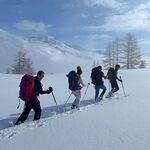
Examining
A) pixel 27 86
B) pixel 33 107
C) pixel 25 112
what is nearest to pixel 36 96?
pixel 33 107

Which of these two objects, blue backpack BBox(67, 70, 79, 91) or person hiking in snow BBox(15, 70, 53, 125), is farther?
blue backpack BBox(67, 70, 79, 91)

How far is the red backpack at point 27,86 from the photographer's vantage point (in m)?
10.7

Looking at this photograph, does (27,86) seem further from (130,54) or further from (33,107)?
(130,54)

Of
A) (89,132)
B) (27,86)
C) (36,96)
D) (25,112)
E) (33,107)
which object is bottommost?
(89,132)

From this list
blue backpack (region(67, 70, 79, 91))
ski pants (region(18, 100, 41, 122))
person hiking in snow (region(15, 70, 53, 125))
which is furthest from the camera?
blue backpack (region(67, 70, 79, 91))

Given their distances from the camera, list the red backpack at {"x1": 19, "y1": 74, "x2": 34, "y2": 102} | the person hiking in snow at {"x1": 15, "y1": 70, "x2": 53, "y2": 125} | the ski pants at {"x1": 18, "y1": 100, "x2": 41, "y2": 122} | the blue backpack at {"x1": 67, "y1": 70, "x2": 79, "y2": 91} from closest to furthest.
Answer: the red backpack at {"x1": 19, "y1": 74, "x2": 34, "y2": 102} < the person hiking in snow at {"x1": 15, "y1": 70, "x2": 53, "y2": 125} < the ski pants at {"x1": 18, "y1": 100, "x2": 41, "y2": 122} < the blue backpack at {"x1": 67, "y1": 70, "x2": 79, "y2": 91}

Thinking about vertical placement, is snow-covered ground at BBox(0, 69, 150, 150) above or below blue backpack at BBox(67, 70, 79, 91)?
below

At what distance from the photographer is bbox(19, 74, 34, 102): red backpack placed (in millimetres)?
10656

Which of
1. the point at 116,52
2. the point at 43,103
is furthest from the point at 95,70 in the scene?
the point at 116,52

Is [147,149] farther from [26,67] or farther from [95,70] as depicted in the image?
[26,67]

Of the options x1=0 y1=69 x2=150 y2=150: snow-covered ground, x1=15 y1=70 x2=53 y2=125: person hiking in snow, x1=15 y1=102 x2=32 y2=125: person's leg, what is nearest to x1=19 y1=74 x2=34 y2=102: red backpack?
x1=15 y1=70 x2=53 y2=125: person hiking in snow

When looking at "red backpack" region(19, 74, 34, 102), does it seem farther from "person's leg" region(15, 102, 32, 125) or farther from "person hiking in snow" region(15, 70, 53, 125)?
"person's leg" region(15, 102, 32, 125)

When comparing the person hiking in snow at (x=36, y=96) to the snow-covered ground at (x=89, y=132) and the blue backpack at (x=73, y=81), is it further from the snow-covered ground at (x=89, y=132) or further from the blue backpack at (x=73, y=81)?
the blue backpack at (x=73, y=81)

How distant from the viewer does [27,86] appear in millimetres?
10703
